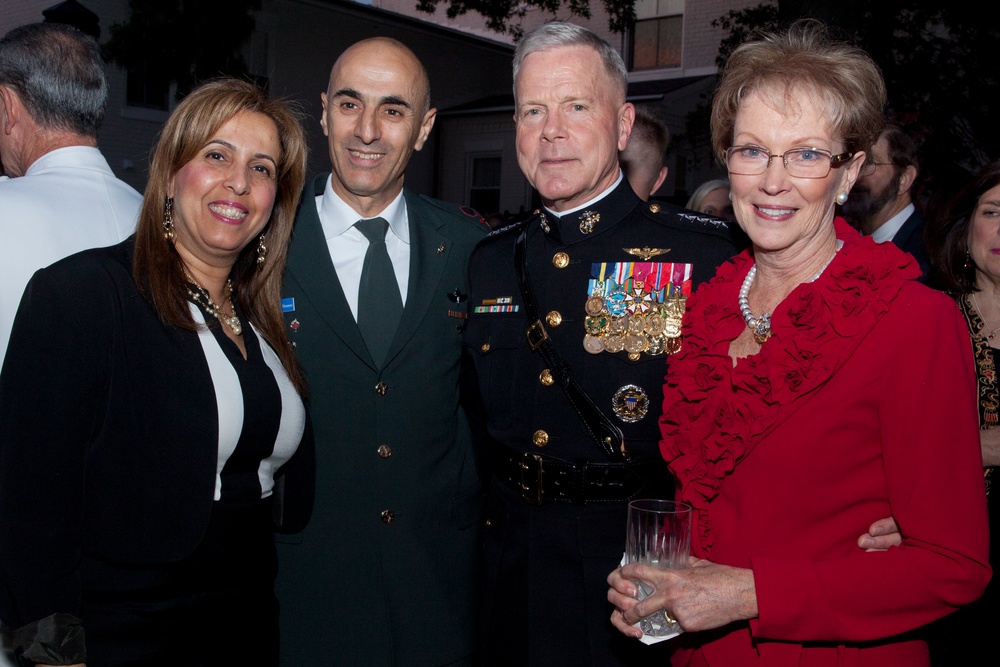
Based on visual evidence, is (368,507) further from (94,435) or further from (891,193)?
(891,193)

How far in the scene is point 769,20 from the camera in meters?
11.8

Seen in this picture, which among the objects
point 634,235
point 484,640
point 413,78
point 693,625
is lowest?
point 484,640

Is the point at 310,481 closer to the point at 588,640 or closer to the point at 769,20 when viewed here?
the point at 588,640

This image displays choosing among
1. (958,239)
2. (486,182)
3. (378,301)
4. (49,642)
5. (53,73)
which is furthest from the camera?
(486,182)

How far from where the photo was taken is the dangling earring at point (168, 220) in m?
2.49

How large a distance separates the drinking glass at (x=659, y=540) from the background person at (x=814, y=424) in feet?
0.15

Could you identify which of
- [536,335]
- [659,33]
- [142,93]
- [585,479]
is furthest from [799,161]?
[659,33]

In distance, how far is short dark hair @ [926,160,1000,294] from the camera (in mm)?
3627

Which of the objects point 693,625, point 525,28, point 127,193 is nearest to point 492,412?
point 693,625

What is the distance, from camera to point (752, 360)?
211cm

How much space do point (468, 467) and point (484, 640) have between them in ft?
1.97

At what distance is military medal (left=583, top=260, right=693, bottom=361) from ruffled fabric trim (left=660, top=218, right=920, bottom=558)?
0.21 m

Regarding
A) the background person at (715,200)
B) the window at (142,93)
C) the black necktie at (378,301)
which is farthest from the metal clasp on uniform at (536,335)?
the window at (142,93)

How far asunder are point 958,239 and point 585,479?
7.13 feet
